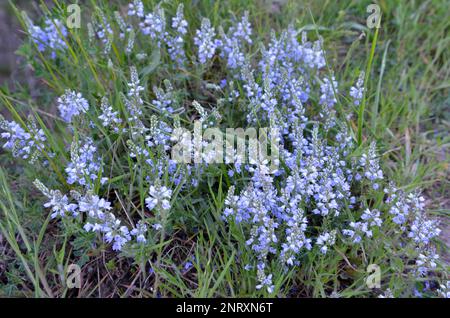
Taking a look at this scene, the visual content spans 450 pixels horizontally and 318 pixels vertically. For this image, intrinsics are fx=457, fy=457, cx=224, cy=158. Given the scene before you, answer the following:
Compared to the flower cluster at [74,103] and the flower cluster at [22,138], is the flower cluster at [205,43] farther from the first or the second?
the flower cluster at [22,138]

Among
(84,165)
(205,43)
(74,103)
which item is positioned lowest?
(84,165)

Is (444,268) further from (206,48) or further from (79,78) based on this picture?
(79,78)

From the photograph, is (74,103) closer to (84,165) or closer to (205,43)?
(84,165)

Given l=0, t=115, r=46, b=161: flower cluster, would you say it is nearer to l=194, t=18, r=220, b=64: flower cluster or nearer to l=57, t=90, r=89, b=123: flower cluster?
l=57, t=90, r=89, b=123: flower cluster

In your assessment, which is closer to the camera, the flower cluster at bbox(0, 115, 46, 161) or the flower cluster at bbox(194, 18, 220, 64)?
the flower cluster at bbox(0, 115, 46, 161)

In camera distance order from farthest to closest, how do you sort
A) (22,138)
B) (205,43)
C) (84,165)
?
1. (205,43)
2. (22,138)
3. (84,165)

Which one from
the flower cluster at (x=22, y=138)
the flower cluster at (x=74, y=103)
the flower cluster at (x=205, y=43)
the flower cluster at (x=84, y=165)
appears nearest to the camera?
the flower cluster at (x=84, y=165)

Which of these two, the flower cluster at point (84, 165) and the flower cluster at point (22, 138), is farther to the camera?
the flower cluster at point (22, 138)

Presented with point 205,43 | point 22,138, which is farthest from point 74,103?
point 205,43

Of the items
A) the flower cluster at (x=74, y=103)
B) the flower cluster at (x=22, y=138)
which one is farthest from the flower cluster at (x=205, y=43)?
the flower cluster at (x=22, y=138)

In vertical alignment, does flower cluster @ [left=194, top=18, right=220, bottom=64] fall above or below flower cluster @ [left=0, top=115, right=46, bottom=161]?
above

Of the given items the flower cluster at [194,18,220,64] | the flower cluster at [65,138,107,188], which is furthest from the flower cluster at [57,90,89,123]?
the flower cluster at [194,18,220,64]
